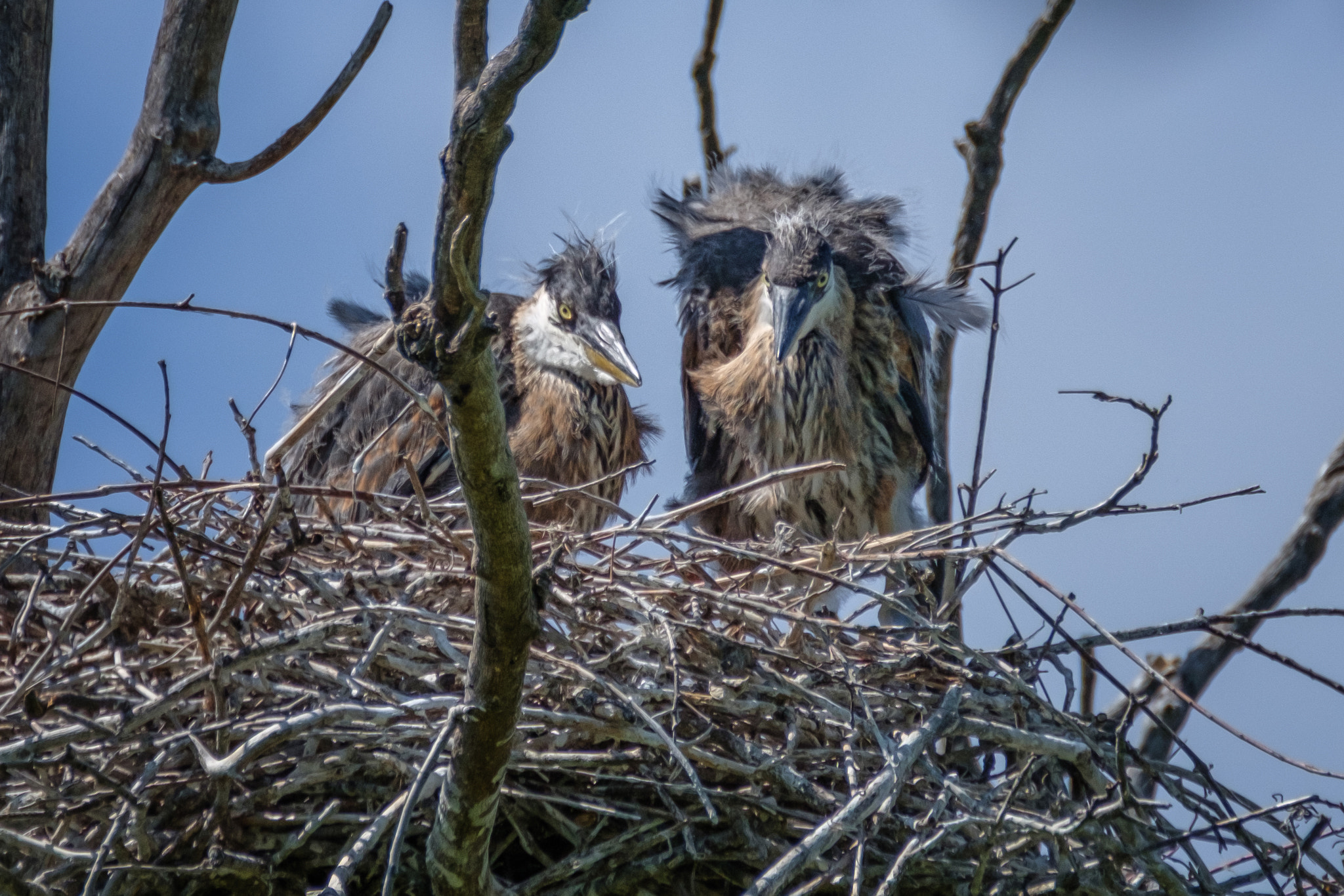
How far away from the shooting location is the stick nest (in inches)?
82.7

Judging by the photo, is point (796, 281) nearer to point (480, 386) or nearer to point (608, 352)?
point (608, 352)

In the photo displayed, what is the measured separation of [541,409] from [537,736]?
63.6 inches

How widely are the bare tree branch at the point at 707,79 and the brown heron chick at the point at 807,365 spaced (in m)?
0.29

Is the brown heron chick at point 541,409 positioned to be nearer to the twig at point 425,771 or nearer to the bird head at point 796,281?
the bird head at point 796,281

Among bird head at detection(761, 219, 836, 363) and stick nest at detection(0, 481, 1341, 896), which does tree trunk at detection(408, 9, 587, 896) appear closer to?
stick nest at detection(0, 481, 1341, 896)

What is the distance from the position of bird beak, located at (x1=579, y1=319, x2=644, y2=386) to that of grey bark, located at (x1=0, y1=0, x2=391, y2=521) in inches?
44.6

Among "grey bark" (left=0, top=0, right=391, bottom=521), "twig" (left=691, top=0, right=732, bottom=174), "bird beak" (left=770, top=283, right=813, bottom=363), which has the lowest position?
"grey bark" (left=0, top=0, right=391, bottom=521)

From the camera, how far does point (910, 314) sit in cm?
431

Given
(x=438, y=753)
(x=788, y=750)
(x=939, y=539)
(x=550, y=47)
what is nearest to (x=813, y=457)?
(x=939, y=539)

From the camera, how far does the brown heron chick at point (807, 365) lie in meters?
4.03

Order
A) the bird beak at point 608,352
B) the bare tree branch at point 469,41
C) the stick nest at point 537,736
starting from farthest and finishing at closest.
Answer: the bird beak at point 608,352, the stick nest at point 537,736, the bare tree branch at point 469,41

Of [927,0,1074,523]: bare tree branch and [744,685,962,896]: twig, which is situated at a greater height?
[927,0,1074,523]: bare tree branch

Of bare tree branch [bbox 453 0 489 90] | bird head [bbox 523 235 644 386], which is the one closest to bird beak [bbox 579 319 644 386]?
bird head [bbox 523 235 644 386]

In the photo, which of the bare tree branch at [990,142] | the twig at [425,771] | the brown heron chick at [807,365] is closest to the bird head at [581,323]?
the brown heron chick at [807,365]
